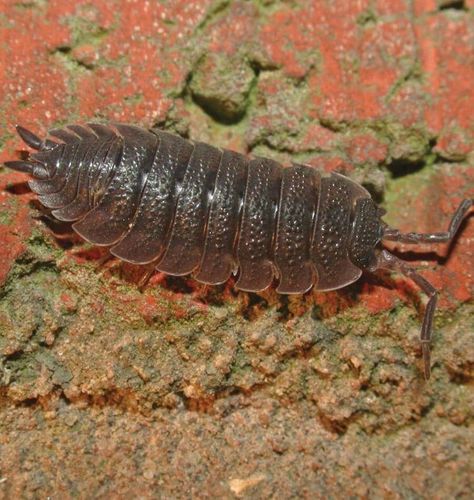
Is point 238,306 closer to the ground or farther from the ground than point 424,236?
closer to the ground

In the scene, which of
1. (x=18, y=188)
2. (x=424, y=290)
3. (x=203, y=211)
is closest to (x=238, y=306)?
(x=203, y=211)

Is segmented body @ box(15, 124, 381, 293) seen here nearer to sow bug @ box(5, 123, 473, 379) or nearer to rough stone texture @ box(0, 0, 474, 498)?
sow bug @ box(5, 123, 473, 379)

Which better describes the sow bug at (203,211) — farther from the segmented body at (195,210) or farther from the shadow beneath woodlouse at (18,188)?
the shadow beneath woodlouse at (18,188)

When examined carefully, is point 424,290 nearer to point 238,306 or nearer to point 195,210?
point 238,306

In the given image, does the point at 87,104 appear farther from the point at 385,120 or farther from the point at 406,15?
the point at 406,15

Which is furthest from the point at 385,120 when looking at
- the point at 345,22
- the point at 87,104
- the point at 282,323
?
the point at 87,104

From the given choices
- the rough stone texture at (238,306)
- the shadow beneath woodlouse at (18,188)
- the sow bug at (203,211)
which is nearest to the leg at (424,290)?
the sow bug at (203,211)

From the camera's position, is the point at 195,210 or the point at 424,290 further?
the point at 424,290
